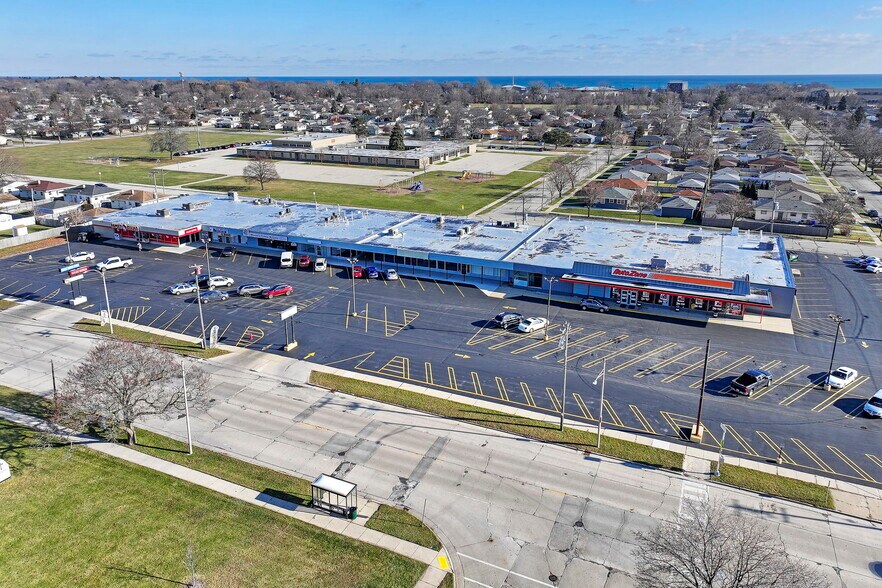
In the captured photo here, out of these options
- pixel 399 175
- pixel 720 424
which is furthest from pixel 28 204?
pixel 720 424

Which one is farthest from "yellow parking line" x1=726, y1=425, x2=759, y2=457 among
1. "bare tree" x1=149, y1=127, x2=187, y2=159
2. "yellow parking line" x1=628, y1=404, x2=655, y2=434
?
"bare tree" x1=149, y1=127, x2=187, y2=159

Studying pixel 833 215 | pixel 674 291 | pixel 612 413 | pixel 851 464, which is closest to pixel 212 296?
pixel 612 413

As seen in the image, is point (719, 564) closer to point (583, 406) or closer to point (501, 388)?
point (583, 406)

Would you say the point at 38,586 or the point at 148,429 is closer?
the point at 38,586

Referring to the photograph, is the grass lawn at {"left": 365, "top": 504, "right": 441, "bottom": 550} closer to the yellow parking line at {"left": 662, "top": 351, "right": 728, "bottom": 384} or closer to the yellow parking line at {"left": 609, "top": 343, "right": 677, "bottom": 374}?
the yellow parking line at {"left": 609, "top": 343, "right": 677, "bottom": 374}

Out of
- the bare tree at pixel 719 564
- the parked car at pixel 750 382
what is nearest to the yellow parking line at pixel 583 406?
the parked car at pixel 750 382

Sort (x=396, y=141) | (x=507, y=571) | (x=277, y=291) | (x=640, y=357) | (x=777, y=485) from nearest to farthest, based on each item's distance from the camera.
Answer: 1. (x=507, y=571)
2. (x=777, y=485)
3. (x=640, y=357)
4. (x=277, y=291)
5. (x=396, y=141)

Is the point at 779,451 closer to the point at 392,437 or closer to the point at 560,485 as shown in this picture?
the point at 560,485

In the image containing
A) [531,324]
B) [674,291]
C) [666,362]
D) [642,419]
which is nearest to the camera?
[642,419]
